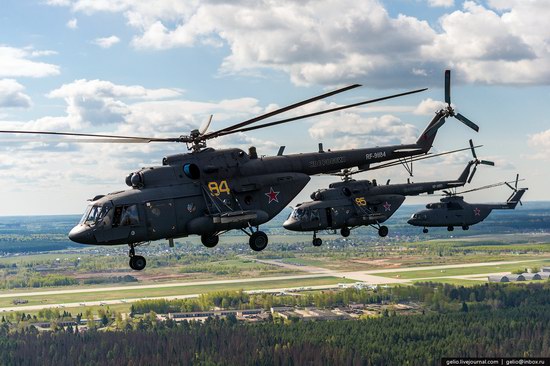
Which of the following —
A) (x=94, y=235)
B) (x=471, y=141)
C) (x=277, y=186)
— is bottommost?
(x=94, y=235)

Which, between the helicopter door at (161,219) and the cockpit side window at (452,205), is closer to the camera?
the helicopter door at (161,219)

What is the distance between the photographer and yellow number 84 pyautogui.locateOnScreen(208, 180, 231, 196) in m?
46.3

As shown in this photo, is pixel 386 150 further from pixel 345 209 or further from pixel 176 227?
pixel 176 227

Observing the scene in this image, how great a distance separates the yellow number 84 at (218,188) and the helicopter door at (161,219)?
3.04 m

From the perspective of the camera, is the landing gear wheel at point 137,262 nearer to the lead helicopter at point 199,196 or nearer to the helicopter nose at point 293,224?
the lead helicopter at point 199,196

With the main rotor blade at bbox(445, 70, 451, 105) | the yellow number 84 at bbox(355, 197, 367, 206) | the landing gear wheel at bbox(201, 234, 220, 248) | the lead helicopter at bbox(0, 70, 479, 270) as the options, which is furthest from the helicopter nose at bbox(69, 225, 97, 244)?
the main rotor blade at bbox(445, 70, 451, 105)

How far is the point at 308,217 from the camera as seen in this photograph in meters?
73.3

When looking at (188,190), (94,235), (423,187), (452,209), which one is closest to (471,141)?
(452,209)

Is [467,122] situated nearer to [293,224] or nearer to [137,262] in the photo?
[293,224]

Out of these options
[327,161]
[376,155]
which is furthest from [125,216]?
[376,155]

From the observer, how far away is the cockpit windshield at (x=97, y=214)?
42.0 m

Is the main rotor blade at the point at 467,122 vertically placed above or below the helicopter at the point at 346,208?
above

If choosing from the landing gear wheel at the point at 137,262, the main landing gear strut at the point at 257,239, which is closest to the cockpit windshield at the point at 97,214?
the landing gear wheel at the point at 137,262

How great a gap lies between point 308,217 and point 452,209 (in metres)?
31.3
